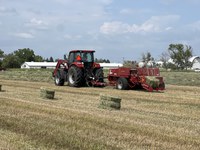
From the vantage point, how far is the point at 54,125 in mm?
8516

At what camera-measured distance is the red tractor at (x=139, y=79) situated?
770 inches

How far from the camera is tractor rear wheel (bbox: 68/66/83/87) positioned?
71.3 feet

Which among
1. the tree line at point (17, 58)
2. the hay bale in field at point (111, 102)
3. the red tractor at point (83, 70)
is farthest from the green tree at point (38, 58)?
the hay bale in field at point (111, 102)

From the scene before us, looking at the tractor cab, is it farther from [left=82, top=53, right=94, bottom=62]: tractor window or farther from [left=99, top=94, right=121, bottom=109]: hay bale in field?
[left=99, top=94, right=121, bottom=109]: hay bale in field

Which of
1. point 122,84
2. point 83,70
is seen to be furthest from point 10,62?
point 122,84

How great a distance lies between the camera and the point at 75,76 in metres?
21.8

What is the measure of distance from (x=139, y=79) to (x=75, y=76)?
146 inches

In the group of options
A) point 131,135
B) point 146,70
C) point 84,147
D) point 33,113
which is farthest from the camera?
point 146,70

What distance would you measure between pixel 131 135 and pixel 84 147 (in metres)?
1.39

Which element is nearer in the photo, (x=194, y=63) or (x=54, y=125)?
(x=54, y=125)

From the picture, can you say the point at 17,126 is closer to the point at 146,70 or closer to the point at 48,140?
the point at 48,140

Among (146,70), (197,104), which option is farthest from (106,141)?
(146,70)

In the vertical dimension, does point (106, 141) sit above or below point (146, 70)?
below

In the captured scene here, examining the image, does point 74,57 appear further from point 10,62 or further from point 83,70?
point 10,62
